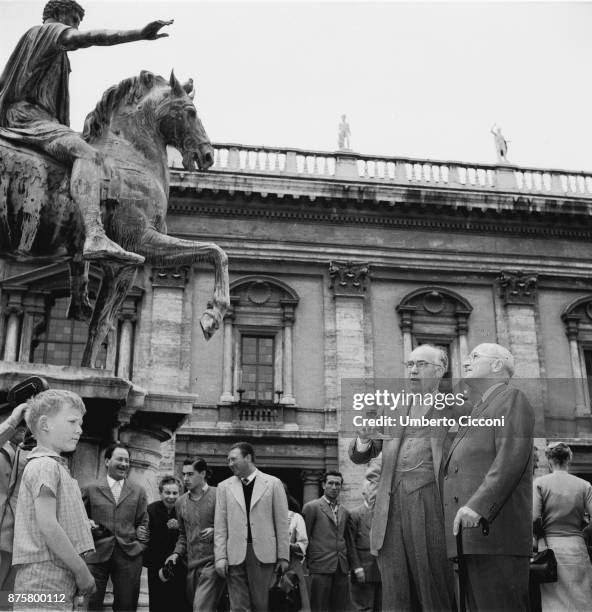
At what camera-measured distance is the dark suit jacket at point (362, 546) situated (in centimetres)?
876

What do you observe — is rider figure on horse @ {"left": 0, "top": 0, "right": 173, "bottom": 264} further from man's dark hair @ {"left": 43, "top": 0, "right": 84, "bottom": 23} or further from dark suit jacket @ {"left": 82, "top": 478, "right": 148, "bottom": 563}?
dark suit jacket @ {"left": 82, "top": 478, "right": 148, "bottom": 563}

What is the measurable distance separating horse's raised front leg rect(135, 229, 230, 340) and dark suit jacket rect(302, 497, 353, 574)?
3.44 meters

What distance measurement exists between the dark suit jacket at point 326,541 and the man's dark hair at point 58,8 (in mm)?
5330

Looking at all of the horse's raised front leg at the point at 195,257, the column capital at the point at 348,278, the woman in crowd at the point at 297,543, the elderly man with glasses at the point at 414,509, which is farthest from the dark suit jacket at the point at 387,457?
the column capital at the point at 348,278

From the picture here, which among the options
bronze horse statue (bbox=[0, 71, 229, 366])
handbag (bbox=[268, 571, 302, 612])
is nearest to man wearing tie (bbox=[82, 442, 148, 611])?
bronze horse statue (bbox=[0, 71, 229, 366])

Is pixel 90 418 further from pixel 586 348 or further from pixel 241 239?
pixel 586 348

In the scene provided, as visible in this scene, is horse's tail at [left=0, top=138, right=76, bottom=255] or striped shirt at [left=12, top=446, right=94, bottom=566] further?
horse's tail at [left=0, top=138, right=76, bottom=255]

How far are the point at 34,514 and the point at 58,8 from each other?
422cm

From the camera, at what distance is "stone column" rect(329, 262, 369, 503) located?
2039 cm

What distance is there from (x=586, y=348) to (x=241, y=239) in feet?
31.2

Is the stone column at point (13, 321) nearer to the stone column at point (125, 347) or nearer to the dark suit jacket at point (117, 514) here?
the stone column at point (125, 347)

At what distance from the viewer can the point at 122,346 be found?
20.3m

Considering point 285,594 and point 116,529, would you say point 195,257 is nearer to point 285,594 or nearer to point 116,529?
point 116,529

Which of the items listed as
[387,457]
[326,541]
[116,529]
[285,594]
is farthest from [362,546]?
[387,457]
